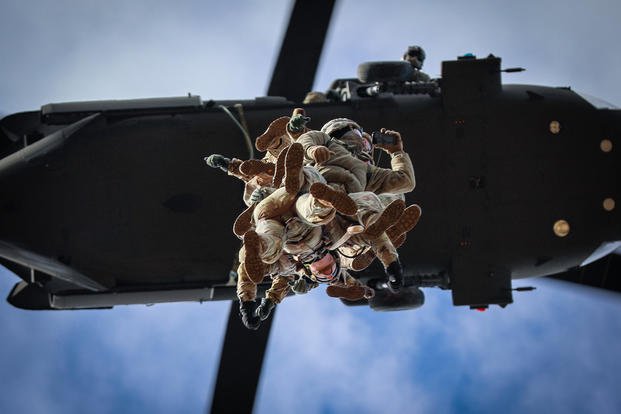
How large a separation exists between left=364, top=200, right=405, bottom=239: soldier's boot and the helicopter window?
426cm

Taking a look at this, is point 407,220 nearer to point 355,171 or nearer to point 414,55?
point 355,171

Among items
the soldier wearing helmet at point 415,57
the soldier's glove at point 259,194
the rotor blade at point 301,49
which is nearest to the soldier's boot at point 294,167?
the soldier's glove at point 259,194

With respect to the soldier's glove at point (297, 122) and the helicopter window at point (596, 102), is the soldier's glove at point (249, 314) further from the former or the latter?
the helicopter window at point (596, 102)

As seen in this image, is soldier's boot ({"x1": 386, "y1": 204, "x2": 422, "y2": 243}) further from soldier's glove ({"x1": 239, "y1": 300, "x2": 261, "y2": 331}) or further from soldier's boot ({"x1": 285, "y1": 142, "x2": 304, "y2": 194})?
soldier's glove ({"x1": 239, "y1": 300, "x2": 261, "y2": 331})

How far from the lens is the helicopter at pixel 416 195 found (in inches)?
321

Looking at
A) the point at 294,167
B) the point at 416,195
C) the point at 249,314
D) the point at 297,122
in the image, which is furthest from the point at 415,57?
the point at 249,314

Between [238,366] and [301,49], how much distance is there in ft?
13.2

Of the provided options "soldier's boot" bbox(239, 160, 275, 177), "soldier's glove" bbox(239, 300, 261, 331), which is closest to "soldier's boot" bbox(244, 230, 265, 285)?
"soldier's glove" bbox(239, 300, 261, 331)

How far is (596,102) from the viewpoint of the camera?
28.5ft

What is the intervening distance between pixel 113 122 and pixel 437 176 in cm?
372

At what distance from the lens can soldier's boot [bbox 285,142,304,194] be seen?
5336mm

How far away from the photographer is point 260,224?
5.59m

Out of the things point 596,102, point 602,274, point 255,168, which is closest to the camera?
point 255,168

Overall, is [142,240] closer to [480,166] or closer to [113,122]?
[113,122]
